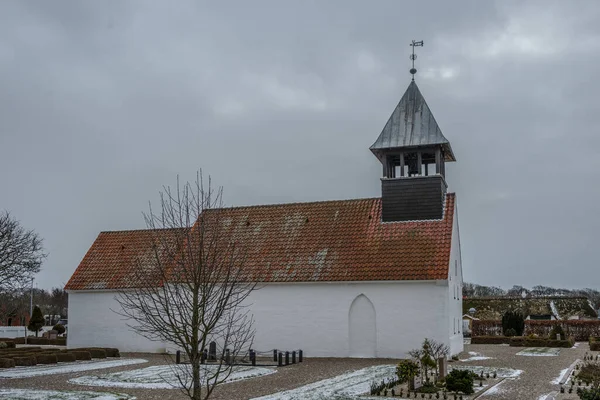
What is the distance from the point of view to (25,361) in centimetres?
2238

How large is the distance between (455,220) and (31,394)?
19.7 meters

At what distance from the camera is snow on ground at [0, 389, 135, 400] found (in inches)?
568

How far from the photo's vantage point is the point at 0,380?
1805 cm

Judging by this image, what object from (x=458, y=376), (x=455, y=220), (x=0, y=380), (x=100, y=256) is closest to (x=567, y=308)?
(x=455, y=220)

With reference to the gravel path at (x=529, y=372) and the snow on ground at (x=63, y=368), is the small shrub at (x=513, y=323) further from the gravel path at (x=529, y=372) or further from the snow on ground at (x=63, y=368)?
the snow on ground at (x=63, y=368)

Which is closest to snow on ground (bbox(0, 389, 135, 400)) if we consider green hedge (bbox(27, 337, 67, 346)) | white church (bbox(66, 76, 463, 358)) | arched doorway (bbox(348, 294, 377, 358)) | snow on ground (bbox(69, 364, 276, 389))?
snow on ground (bbox(69, 364, 276, 389))

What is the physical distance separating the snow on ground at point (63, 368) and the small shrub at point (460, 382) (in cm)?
1230

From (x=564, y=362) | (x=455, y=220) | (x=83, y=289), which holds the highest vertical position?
(x=455, y=220)

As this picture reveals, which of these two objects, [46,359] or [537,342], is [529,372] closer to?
[537,342]

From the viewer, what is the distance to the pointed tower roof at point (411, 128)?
27078 mm

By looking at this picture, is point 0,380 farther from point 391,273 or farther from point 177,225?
point 391,273

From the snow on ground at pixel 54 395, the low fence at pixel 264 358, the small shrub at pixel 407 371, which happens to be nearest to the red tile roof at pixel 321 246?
the low fence at pixel 264 358

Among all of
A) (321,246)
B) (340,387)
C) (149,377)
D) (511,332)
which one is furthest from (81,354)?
(511,332)

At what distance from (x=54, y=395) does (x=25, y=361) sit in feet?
28.1
